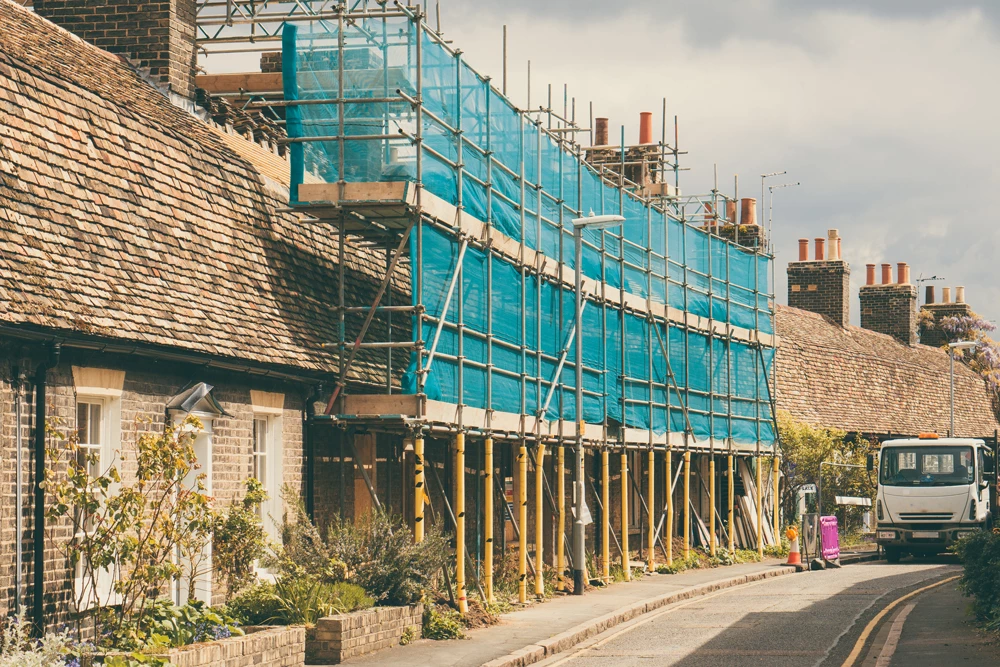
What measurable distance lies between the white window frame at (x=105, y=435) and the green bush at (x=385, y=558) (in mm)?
2901

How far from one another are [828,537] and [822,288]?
2396cm

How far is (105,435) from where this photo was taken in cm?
1499

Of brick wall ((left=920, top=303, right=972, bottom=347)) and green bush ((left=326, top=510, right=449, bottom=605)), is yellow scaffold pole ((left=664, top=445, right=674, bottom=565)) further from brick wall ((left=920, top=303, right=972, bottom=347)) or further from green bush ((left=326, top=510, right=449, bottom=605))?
brick wall ((left=920, top=303, right=972, bottom=347))

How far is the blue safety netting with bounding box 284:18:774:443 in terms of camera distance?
19766mm

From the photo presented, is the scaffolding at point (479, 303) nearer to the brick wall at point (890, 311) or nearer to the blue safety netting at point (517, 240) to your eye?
the blue safety netting at point (517, 240)

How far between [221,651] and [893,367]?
45392mm

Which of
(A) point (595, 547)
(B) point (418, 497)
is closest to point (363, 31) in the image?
(B) point (418, 497)

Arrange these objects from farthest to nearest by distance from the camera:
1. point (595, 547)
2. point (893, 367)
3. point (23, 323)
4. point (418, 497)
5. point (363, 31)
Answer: point (893, 367)
point (595, 547)
point (363, 31)
point (418, 497)
point (23, 323)

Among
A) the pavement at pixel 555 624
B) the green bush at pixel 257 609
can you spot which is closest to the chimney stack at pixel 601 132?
the pavement at pixel 555 624

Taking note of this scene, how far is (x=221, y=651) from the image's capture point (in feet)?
43.1

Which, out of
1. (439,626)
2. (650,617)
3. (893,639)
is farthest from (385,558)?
(893,639)

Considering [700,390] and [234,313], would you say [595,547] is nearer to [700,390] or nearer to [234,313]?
[700,390]

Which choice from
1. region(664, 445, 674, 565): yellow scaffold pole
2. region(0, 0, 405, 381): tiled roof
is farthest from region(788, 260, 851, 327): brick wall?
region(0, 0, 405, 381): tiled roof

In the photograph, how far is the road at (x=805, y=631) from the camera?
651 inches
